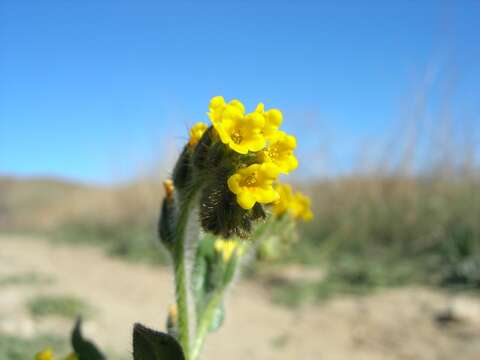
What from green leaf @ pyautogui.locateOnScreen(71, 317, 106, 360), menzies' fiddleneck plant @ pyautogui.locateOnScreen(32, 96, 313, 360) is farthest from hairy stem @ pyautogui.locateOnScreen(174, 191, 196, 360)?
green leaf @ pyautogui.locateOnScreen(71, 317, 106, 360)

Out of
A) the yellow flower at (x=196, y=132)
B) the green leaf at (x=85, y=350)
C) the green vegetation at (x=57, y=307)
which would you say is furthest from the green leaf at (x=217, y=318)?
the green vegetation at (x=57, y=307)

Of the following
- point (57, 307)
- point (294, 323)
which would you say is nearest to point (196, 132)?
point (294, 323)

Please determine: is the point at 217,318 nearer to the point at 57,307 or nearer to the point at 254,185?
the point at 254,185

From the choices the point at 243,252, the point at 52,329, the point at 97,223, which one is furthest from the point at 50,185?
the point at 243,252

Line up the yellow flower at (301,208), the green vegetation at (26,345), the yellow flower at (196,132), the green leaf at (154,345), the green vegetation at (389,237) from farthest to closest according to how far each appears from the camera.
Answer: the green vegetation at (389,237) < the green vegetation at (26,345) < the yellow flower at (301,208) < the yellow flower at (196,132) < the green leaf at (154,345)

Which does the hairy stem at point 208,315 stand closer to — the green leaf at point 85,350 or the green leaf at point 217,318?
the green leaf at point 217,318

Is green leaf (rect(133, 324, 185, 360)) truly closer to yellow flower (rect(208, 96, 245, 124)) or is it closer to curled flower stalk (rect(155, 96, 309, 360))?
curled flower stalk (rect(155, 96, 309, 360))
